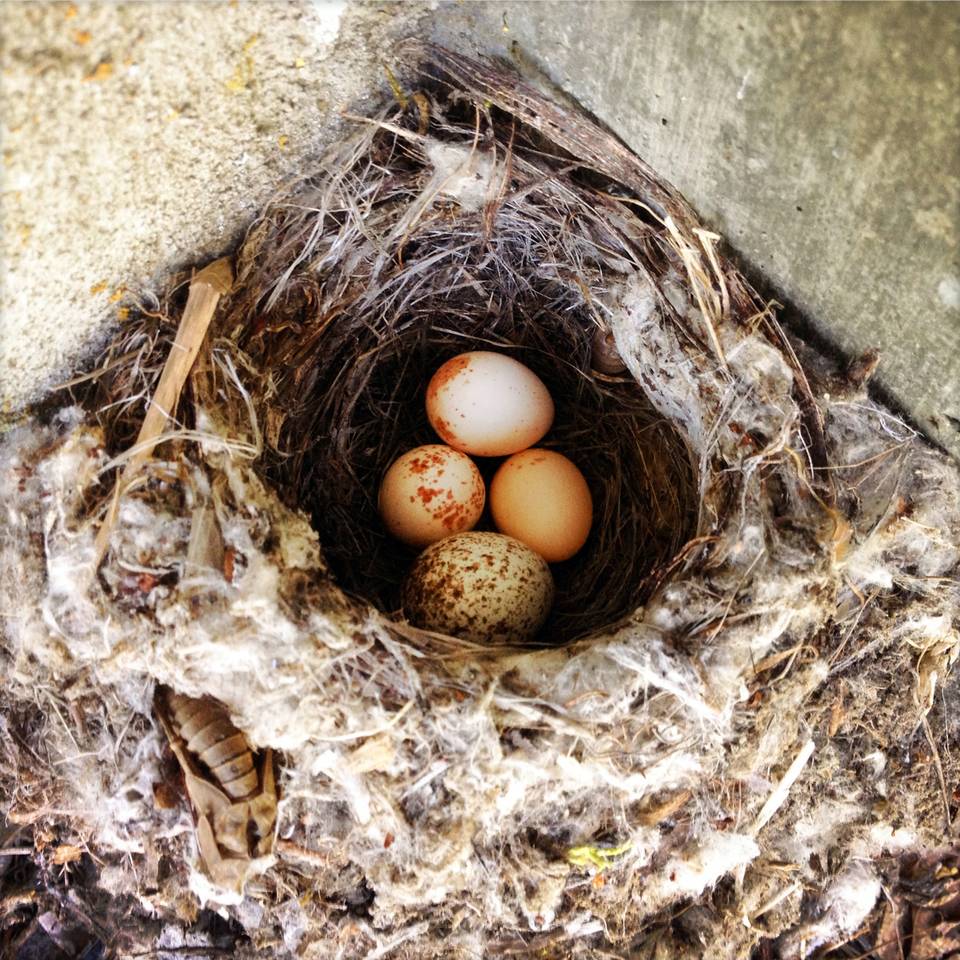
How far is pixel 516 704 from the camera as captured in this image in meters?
1.28

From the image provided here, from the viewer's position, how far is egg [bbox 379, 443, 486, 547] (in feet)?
5.77

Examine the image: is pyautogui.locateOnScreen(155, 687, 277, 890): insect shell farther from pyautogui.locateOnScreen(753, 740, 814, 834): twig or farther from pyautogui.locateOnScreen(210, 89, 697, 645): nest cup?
pyautogui.locateOnScreen(753, 740, 814, 834): twig

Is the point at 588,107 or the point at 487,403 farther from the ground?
the point at 588,107

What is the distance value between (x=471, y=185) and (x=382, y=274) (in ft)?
0.85

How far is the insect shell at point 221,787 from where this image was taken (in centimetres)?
133

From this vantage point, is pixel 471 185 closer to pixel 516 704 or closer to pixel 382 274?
pixel 382 274

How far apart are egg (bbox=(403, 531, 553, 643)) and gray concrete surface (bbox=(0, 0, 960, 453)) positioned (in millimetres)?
699

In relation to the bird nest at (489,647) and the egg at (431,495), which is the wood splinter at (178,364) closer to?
the bird nest at (489,647)

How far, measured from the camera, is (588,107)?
1442 mm

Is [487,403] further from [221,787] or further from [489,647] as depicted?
[221,787]

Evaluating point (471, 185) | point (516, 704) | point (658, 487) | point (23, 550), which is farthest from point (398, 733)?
point (471, 185)

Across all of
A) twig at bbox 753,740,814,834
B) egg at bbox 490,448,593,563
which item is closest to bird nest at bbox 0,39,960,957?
twig at bbox 753,740,814,834

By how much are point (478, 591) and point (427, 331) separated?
2.05 ft

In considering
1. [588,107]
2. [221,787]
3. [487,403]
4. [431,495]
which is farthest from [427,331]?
[221,787]
